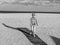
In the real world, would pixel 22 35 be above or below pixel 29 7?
above

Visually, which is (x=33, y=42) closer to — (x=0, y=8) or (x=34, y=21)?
(x=34, y=21)

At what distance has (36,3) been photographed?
23.2m

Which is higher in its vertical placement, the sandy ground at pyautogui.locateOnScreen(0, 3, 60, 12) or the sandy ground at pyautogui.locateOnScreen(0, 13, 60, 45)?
the sandy ground at pyautogui.locateOnScreen(0, 13, 60, 45)

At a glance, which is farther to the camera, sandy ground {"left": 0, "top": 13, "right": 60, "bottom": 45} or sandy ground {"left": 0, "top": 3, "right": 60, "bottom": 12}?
sandy ground {"left": 0, "top": 3, "right": 60, "bottom": 12}

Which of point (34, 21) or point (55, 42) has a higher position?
point (34, 21)

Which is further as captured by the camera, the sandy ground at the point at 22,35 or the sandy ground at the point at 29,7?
the sandy ground at the point at 29,7

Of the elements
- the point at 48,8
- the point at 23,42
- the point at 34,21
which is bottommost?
the point at 48,8

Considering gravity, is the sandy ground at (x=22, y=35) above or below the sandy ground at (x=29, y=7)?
above

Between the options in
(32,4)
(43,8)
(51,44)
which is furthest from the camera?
(32,4)

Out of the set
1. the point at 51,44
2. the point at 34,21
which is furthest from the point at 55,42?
the point at 34,21

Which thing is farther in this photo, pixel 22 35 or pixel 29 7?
pixel 29 7

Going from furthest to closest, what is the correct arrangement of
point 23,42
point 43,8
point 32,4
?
1. point 32,4
2. point 43,8
3. point 23,42

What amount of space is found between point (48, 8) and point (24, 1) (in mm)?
4581

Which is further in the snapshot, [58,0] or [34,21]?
[58,0]
